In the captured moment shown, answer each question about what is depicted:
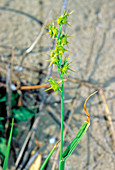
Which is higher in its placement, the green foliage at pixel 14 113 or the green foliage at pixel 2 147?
the green foliage at pixel 14 113

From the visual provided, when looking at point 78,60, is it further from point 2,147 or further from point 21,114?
point 2,147

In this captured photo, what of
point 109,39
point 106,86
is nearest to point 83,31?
point 109,39

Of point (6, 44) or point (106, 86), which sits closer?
point (106, 86)

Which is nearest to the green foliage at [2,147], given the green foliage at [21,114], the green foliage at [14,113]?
the green foliage at [14,113]

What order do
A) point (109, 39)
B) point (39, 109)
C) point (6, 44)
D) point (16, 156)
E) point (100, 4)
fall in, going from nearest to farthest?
point (16, 156)
point (39, 109)
point (6, 44)
point (109, 39)
point (100, 4)

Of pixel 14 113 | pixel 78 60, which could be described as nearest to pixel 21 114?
pixel 14 113

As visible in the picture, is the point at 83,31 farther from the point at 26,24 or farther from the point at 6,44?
the point at 6,44

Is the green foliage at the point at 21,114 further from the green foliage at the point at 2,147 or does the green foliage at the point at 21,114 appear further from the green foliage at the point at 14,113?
the green foliage at the point at 2,147

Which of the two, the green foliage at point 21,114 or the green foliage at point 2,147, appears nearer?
the green foliage at point 2,147
